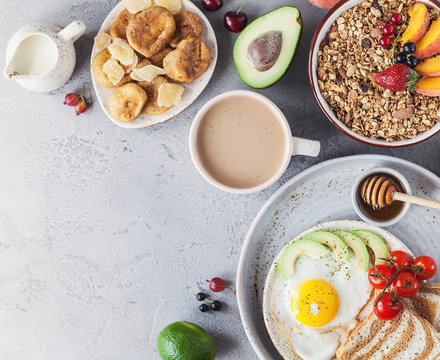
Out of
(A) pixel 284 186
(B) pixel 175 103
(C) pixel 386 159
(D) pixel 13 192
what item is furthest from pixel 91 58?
(C) pixel 386 159

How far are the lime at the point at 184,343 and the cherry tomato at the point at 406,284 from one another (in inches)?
28.9

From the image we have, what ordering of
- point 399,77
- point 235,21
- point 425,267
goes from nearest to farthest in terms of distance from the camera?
point 399,77, point 425,267, point 235,21

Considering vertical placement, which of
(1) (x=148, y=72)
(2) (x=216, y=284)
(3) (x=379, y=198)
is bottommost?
(2) (x=216, y=284)

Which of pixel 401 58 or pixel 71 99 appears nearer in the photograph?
pixel 401 58

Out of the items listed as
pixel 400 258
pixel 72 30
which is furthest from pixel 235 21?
pixel 400 258

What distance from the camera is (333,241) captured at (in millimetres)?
1755

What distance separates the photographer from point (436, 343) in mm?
1763

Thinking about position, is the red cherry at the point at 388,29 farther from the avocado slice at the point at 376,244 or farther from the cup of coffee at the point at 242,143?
the avocado slice at the point at 376,244

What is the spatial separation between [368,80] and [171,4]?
2.53ft

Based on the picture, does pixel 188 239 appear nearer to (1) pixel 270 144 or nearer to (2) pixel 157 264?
(2) pixel 157 264

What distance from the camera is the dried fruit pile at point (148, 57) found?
179 cm

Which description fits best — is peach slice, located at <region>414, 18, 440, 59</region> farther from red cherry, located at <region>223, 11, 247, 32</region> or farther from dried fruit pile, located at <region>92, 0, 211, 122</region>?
dried fruit pile, located at <region>92, 0, 211, 122</region>

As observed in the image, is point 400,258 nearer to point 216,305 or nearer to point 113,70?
point 216,305

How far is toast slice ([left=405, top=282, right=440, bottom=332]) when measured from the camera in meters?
1.79
